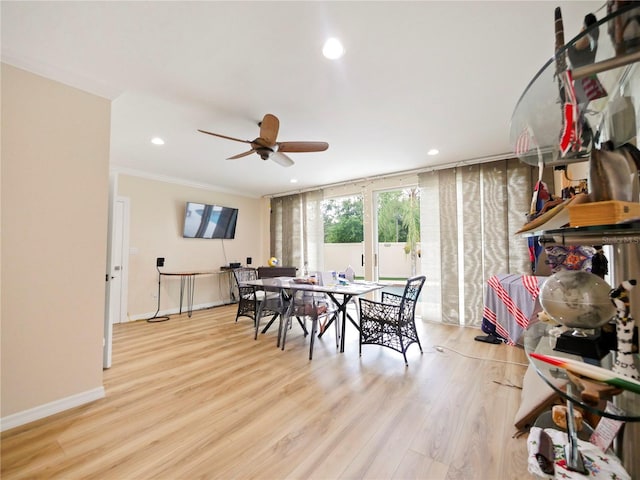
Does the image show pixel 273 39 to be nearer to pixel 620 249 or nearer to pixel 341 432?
pixel 620 249

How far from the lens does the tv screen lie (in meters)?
5.21

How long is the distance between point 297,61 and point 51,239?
7.23 feet

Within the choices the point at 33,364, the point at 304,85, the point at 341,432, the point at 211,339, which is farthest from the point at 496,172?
the point at 33,364

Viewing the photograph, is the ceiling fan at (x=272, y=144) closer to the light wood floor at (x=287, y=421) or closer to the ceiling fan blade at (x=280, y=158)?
the ceiling fan blade at (x=280, y=158)

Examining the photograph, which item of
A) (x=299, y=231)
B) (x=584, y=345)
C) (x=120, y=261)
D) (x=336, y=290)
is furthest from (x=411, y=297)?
(x=120, y=261)

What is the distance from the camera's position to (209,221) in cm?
552

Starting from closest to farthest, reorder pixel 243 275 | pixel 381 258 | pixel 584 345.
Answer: pixel 584 345 < pixel 243 275 < pixel 381 258

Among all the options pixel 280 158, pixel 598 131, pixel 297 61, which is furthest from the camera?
pixel 280 158

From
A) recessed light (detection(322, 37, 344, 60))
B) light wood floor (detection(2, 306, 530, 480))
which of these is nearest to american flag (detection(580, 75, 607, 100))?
recessed light (detection(322, 37, 344, 60))

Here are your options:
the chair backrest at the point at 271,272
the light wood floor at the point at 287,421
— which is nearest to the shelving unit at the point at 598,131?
the light wood floor at the point at 287,421

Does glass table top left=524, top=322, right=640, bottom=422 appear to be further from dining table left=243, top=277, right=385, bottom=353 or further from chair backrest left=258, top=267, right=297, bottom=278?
chair backrest left=258, top=267, right=297, bottom=278

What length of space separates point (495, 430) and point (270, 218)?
5.68m

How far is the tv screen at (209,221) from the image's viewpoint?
17.1 ft

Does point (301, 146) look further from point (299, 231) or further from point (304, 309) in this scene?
point (299, 231)
